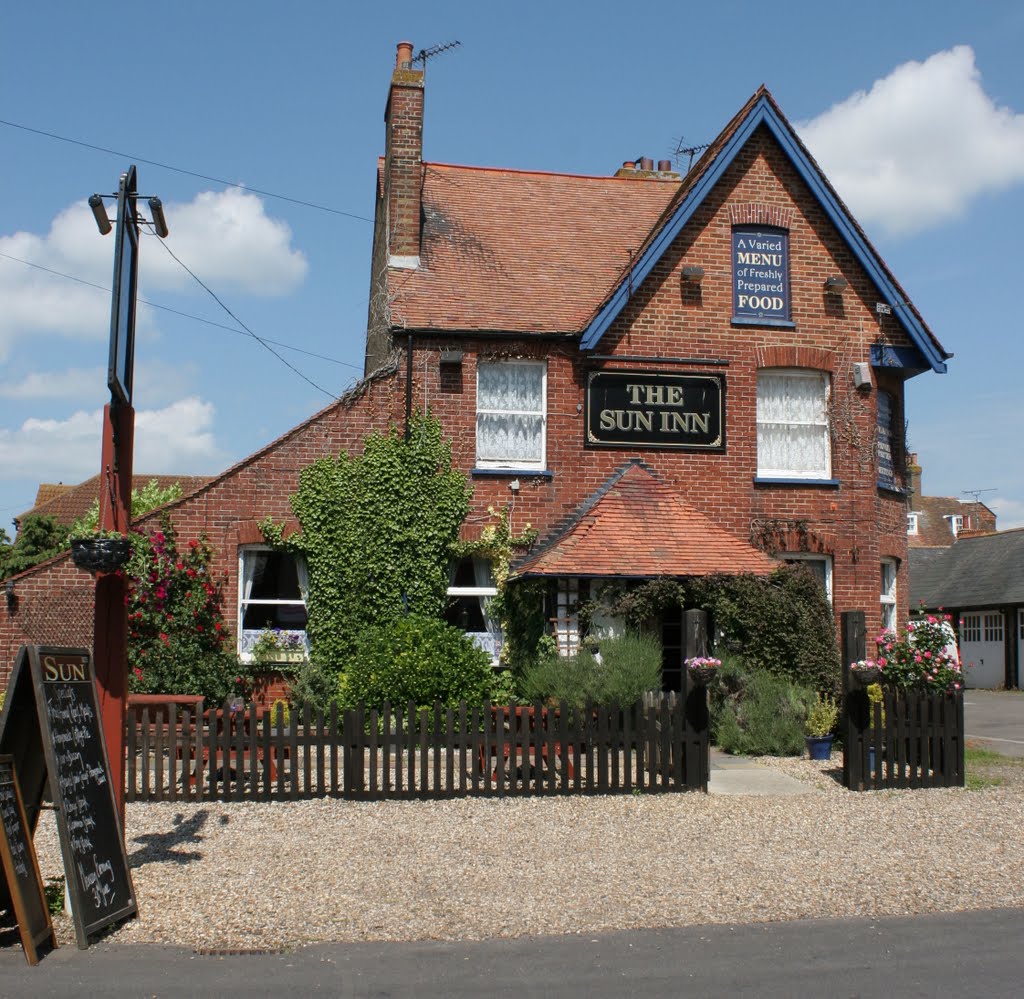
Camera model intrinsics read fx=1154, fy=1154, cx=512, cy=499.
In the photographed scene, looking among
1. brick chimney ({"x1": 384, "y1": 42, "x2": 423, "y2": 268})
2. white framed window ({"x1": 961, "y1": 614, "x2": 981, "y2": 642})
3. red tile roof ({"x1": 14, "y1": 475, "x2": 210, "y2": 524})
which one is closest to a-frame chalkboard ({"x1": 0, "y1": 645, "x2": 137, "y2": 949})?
brick chimney ({"x1": 384, "y1": 42, "x2": 423, "y2": 268})

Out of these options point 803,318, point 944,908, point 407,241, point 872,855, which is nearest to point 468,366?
point 407,241

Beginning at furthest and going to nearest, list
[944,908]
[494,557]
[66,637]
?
[494,557]
[66,637]
[944,908]

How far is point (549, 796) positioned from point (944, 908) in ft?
15.3

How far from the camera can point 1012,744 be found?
1748 cm

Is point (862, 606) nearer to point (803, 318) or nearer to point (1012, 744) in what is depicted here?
point (1012, 744)

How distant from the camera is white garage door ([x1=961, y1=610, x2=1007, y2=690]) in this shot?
37.4m

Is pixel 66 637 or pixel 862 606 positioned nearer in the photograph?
pixel 66 637

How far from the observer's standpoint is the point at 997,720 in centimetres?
2289

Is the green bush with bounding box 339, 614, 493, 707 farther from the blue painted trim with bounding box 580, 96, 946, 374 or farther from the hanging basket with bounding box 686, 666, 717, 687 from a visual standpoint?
the blue painted trim with bounding box 580, 96, 946, 374

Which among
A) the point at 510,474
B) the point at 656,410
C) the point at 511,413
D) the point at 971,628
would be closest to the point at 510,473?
the point at 510,474

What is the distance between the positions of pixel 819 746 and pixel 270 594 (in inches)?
324

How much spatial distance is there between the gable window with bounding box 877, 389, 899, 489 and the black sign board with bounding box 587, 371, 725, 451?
3000 mm

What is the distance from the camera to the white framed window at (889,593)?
19578 mm

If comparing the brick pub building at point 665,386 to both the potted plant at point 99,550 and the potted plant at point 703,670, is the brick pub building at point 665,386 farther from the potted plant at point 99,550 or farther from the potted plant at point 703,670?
the potted plant at point 99,550
